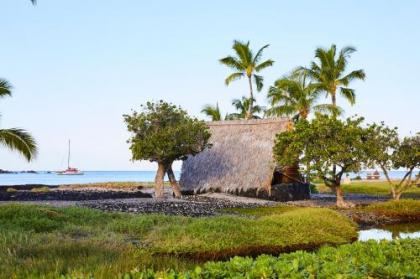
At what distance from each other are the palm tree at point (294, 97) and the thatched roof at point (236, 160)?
30.7 feet

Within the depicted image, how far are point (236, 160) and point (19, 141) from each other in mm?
11305

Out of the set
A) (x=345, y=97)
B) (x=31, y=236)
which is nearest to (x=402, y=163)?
(x=345, y=97)

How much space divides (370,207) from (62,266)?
1803 cm

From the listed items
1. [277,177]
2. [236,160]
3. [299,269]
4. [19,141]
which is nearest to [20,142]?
[19,141]

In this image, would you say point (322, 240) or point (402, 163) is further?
point (402, 163)

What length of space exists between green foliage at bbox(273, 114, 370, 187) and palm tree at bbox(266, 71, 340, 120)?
14.7m

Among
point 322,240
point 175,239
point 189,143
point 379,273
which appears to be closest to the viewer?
point 379,273

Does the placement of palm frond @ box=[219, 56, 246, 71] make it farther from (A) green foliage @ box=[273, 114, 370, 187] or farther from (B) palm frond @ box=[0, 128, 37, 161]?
(B) palm frond @ box=[0, 128, 37, 161]

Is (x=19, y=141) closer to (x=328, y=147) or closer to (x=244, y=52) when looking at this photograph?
(x=328, y=147)

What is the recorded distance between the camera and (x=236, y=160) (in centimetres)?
2812

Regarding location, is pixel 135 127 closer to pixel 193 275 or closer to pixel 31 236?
pixel 31 236

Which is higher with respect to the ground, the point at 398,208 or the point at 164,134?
the point at 164,134

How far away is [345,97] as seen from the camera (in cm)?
3975

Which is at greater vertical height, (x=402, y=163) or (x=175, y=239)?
(x=402, y=163)
